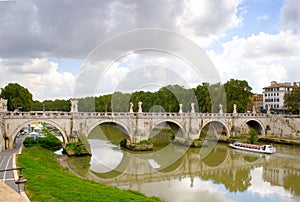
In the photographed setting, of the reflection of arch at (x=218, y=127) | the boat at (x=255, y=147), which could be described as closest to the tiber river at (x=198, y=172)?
the boat at (x=255, y=147)

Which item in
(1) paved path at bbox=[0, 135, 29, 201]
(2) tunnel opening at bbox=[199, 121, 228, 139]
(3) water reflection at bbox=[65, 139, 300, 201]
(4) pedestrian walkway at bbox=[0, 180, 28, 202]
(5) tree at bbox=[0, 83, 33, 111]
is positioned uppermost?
(5) tree at bbox=[0, 83, 33, 111]

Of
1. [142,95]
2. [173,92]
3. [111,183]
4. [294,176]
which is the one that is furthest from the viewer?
[142,95]

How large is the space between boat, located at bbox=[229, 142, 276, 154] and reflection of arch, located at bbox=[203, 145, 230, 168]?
1181mm

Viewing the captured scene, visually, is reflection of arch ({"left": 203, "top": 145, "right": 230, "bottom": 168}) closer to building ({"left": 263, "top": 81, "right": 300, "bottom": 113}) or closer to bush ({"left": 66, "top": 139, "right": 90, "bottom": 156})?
bush ({"left": 66, "top": 139, "right": 90, "bottom": 156})

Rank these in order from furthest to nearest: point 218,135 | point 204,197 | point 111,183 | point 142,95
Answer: point 142,95 → point 218,135 → point 111,183 → point 204,197

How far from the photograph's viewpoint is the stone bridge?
2520 centimetres

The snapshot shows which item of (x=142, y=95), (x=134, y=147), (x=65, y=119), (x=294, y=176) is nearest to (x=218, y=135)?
(x=134, y=147)

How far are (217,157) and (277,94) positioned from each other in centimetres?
3750

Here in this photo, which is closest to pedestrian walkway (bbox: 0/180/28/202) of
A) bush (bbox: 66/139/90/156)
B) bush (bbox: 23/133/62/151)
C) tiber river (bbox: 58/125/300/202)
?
tiber river (bbox: 58/125/300/202)

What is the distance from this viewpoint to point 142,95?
66.2 meters

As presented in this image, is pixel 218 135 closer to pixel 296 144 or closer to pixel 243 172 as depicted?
pixel 296 144

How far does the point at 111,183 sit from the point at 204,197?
19.5 ft

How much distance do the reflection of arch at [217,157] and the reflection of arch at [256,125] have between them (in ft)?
31.1

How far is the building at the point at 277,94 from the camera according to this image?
196 ft
